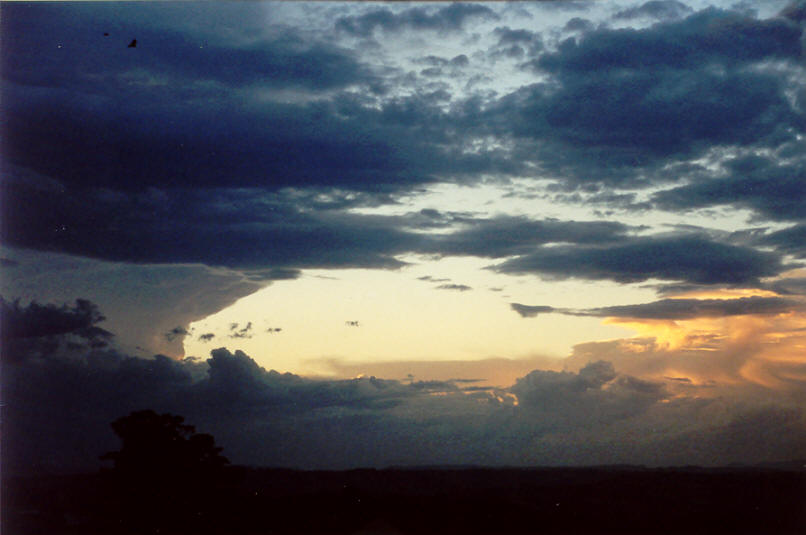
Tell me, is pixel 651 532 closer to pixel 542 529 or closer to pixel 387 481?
pixel 542 529

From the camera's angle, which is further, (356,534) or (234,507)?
(234,507)

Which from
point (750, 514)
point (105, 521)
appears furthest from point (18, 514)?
point (750, 514)

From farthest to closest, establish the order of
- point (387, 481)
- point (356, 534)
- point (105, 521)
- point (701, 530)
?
point (387, 481), point (701, 530), point (105, 521), point (356, 534)

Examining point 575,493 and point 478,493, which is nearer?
point 478,493

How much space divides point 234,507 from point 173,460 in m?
8.67

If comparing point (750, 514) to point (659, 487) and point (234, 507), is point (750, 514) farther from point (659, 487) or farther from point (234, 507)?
point (234, 507)

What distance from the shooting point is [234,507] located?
82.8 meters

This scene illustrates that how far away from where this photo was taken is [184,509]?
8212 centimetres

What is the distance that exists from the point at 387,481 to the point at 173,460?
46.3 metres

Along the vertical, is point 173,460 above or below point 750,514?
above

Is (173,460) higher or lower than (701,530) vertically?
higher

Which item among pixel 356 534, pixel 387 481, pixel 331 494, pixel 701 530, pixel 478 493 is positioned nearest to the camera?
pixel 356 534

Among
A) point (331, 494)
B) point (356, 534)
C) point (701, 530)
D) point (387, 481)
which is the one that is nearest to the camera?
point (356, 534)

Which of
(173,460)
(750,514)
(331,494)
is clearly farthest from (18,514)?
(750,514)
